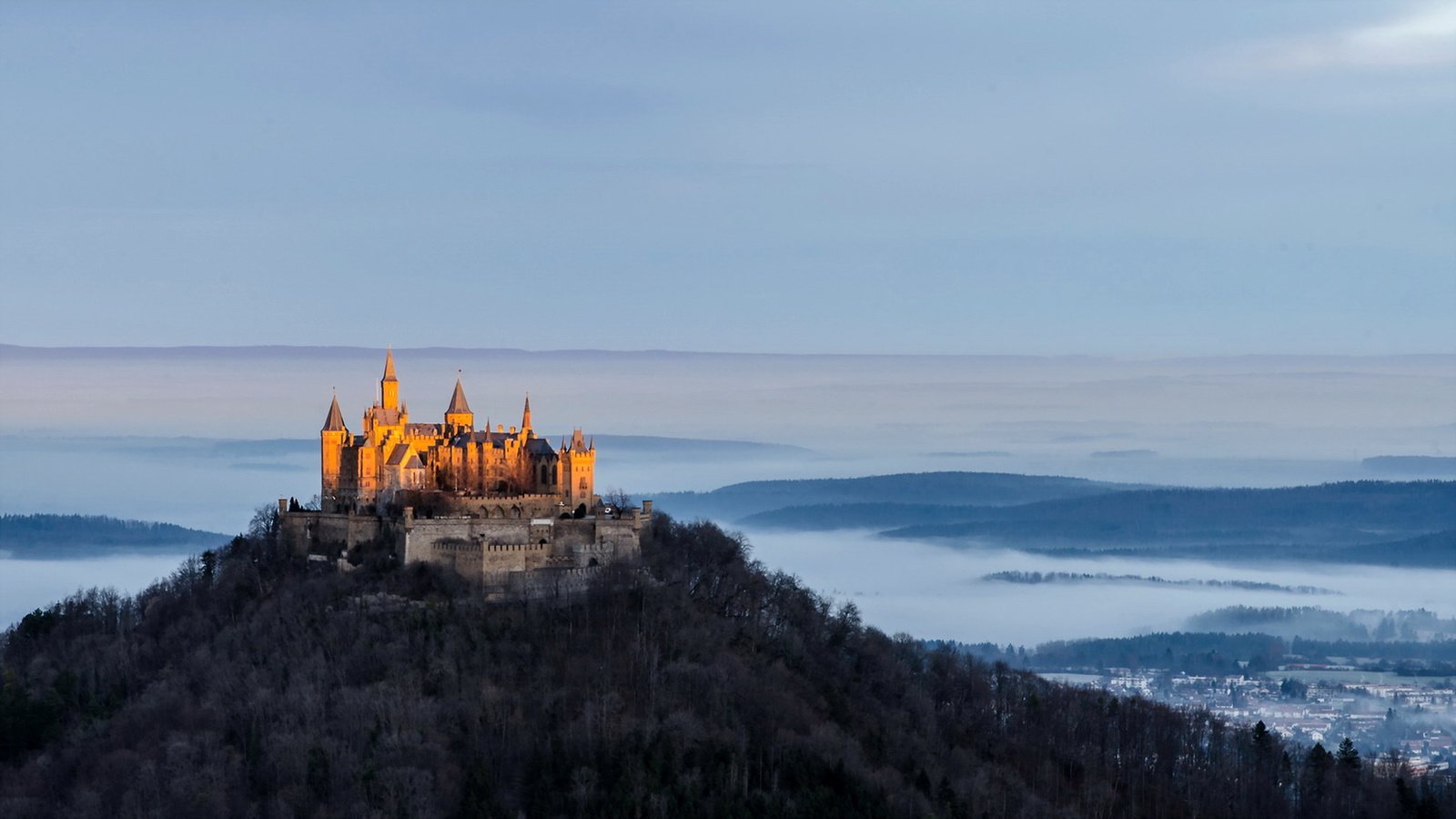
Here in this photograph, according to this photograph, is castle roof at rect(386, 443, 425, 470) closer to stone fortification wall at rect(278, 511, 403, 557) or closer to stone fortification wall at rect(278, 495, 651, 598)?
stone fortification wall at rect(278, 511, 403, 557)

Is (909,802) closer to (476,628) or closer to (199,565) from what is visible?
(476,628)

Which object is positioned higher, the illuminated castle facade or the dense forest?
the illuminated castle facade

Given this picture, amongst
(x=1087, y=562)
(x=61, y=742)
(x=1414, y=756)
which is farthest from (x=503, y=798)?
(x=1087, y=562)

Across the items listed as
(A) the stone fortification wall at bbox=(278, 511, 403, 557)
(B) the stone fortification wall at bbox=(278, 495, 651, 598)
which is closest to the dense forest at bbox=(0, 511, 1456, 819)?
(B) the stone fortification wall at bbox=(278, 495, 651, 598)

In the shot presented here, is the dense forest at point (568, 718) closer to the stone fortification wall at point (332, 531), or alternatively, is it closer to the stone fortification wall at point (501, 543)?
the stone fortification wall at point (501, 543)

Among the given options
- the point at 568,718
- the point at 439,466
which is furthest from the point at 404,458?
the point at 568,718

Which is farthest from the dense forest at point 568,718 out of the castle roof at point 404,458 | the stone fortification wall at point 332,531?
the castle roof at point 404,458

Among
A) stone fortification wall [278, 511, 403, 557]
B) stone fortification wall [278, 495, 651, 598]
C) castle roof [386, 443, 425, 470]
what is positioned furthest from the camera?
castle roof [386, 443, 425, 470]

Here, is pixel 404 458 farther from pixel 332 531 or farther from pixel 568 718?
pixel 568 718
